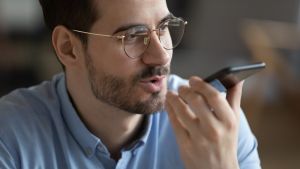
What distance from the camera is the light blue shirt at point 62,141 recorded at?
126cm

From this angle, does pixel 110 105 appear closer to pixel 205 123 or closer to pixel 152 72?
pixel 152 72

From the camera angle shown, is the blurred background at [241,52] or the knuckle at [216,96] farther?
the blurred background at [241,52]

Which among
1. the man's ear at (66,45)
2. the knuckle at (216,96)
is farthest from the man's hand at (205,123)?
the man's ear at (66,45)

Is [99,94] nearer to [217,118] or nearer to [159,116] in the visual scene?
[159,116]

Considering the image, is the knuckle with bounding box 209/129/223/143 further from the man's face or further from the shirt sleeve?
the shirt sleeve

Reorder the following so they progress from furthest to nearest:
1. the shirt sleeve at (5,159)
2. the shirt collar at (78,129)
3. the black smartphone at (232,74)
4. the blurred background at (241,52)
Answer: the blurred background at (241,52)
the shirt collar at (78,129)
the shirt sleeve at (5,159)
the black smartphone at (232,74)

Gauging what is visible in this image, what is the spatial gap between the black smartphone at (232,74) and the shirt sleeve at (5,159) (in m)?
0.49

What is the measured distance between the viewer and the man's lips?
1.28 m

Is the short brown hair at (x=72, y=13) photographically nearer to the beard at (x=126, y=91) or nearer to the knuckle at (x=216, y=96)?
the beard at (x=126, y=91)

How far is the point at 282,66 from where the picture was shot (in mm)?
3682

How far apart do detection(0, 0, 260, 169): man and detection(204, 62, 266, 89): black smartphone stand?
0.21 ft

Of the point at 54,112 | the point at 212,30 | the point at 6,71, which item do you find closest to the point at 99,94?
the point at 54,112

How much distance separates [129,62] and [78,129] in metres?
0.21

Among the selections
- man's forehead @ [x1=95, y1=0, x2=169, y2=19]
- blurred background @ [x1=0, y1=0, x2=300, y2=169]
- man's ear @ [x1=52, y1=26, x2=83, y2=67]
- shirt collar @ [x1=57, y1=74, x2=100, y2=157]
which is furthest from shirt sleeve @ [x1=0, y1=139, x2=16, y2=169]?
blurred background @ [x1=0, y1=0, x2=300, y2=169]
